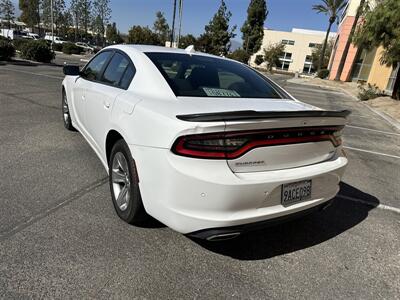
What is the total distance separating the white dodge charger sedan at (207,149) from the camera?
2129 millimetres

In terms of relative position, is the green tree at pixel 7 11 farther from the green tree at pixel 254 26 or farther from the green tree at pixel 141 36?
the green tree at pixel 254 26

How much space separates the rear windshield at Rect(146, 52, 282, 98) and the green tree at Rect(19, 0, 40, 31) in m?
80.4

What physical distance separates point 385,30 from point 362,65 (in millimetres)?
19895

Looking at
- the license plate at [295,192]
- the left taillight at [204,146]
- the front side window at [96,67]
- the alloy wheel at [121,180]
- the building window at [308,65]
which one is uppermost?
the front side window at [96,67]

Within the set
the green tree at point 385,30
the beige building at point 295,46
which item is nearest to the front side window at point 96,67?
the green tree at point 385,30

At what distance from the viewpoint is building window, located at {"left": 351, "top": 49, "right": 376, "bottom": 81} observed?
103ft

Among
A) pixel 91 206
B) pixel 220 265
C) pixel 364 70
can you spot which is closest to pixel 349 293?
pixel 220 265

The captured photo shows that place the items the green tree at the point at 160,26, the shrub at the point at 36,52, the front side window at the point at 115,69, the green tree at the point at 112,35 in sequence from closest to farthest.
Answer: the front side window at the point at 115,69 < the shrub at the point at 36,52 < the green tree at the point at 160,26 < the green tree at the point at 112,35

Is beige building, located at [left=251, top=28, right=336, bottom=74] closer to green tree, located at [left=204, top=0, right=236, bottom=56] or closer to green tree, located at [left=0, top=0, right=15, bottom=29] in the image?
green tree, located at [left=204, top=0, right=236, bottom=56]

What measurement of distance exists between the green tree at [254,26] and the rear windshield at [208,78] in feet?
179

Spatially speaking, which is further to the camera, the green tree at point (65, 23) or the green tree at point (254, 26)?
the green tree at point (65, 23)

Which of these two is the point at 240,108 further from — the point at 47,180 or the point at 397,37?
the point at 397,37

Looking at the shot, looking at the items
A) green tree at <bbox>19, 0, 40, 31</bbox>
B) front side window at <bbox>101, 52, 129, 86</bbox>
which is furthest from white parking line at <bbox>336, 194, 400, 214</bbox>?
green tree at <bbox>19, 0, 40, 31</bbox>

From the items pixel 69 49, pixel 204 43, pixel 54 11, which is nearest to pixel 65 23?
pixel 54 11
